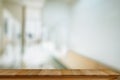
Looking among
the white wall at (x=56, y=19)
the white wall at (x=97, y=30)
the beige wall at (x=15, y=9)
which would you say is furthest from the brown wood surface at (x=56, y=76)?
the beige wall at (x=15, y=9)

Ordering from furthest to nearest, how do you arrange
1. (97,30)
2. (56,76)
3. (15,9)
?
(15,9), (97,30), (56,76)

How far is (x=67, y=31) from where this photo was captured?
1.63m

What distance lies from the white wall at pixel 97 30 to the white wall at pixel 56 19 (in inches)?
5.0

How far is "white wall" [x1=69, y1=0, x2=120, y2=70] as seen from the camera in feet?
3.75

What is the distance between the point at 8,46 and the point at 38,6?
56 cm

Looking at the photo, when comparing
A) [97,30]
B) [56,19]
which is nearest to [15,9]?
[56,19]

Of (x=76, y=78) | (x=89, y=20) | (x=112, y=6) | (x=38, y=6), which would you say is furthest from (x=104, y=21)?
(x=38, y=6)

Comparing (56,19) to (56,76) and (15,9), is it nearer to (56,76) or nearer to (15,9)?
(15,9)

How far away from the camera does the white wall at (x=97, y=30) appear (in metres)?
1.14

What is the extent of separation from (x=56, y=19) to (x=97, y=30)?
0.49m

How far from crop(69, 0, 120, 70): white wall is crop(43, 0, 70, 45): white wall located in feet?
0.41

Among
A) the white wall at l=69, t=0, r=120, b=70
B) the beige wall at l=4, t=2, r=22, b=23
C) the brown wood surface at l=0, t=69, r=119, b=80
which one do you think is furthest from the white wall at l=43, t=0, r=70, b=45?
the brown wood surface at l=0, t=69, r=119, b=80

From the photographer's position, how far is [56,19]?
158cm

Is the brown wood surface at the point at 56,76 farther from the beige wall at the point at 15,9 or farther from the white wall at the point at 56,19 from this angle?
the beige wall at the point at 15,9
